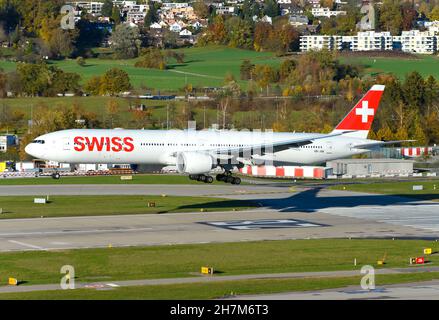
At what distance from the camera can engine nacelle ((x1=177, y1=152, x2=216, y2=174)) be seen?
83250 mm

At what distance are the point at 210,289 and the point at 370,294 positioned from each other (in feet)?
26.2

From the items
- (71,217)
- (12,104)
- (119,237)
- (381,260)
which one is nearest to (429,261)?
(381,260)

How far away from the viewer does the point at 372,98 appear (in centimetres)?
10281

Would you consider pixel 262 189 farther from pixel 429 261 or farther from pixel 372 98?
pixel 429 261

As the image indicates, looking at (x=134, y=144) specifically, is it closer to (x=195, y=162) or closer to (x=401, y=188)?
(x=195, y=162)

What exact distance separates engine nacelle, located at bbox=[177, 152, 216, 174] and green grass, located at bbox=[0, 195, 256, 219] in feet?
20.9

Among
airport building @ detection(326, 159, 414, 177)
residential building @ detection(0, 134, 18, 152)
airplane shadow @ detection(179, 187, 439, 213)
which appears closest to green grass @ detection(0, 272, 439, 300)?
airplane shadow @ detection(179, 187, 439, 213)

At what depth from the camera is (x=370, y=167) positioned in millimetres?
133125

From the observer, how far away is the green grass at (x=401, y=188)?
4210 inches

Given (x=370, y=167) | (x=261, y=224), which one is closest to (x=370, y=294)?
(x=261, y=224)

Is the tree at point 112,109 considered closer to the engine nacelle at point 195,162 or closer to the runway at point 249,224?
the runway at point 249,224

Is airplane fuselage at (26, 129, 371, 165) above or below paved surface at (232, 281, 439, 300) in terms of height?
above

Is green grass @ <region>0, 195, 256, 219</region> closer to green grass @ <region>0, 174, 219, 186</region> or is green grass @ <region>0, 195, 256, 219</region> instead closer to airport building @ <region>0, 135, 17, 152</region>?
green grass @ <region>0, 174, 219, 186</region>
